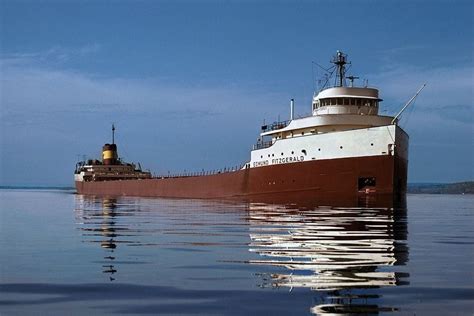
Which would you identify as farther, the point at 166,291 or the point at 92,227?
the point at 92,227

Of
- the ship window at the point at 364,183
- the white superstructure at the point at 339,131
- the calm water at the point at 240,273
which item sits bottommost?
the calm water at the point at 240,273

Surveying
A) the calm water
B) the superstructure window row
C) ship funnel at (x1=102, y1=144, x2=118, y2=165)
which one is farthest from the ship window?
ship funnel at (x1=102, y1=144, x2=118, y2=165)

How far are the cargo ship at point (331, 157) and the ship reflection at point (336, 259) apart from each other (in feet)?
52.5

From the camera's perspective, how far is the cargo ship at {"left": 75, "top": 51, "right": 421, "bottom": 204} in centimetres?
3209

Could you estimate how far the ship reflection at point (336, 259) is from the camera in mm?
5941

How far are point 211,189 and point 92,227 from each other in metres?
28.9

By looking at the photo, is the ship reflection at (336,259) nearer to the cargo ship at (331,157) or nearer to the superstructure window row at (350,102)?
the cargo ship at (331,157)

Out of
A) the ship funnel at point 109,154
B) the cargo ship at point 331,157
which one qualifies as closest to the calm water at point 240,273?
the cargo ship at point 331,157

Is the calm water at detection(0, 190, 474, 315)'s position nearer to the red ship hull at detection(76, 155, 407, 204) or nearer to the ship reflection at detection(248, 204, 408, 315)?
the ship reflection at detection(248, 204, 408, 315)

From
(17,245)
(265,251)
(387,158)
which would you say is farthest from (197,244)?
(387,158)

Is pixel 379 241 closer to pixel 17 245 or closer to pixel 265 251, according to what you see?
pixel 265 251

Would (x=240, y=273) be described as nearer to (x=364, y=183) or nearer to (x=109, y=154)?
(x=364, y=183)

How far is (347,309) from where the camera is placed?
17.7 ft

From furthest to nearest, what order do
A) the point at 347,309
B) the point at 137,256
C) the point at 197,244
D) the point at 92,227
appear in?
1. the point at 92,227
2. the point at 197,244
3. the point at 137,256
4. the point at 347,309
